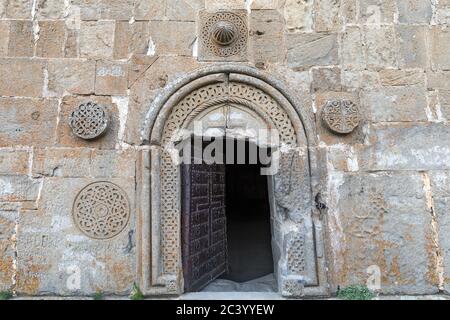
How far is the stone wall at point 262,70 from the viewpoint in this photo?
2760 mm

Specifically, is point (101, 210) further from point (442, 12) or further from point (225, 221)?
point (442, 12)

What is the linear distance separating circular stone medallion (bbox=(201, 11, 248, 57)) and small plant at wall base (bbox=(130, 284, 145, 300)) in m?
2.02

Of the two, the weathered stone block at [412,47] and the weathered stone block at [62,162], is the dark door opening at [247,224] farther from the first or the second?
the weathered stone block at [412,47]

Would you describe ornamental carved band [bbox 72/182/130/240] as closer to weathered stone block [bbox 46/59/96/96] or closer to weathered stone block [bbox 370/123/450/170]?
weathered stone block [bbox 46/59/96/96]

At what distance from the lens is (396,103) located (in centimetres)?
293

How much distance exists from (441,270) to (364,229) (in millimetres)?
650

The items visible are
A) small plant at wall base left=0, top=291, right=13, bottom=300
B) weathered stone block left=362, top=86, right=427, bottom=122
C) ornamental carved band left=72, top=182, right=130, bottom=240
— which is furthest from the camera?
weathered stone block left=362, top=86, right=427, bottom=122

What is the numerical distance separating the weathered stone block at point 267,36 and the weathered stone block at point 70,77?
1.40 metres

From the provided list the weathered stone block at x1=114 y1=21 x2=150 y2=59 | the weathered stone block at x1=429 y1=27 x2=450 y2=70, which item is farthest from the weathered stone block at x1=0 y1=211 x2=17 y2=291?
the weathered stone block at x1=429 y1=27 x2=450 y2=70

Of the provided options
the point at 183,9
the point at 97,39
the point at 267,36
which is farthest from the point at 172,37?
the point at 267,36

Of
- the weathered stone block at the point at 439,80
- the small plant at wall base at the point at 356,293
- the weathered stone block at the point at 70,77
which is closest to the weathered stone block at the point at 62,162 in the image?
the weathered stone block at the point at 70,77

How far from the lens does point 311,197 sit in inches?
112

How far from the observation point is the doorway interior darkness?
309 centimetres

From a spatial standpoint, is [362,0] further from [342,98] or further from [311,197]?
[311,197]
